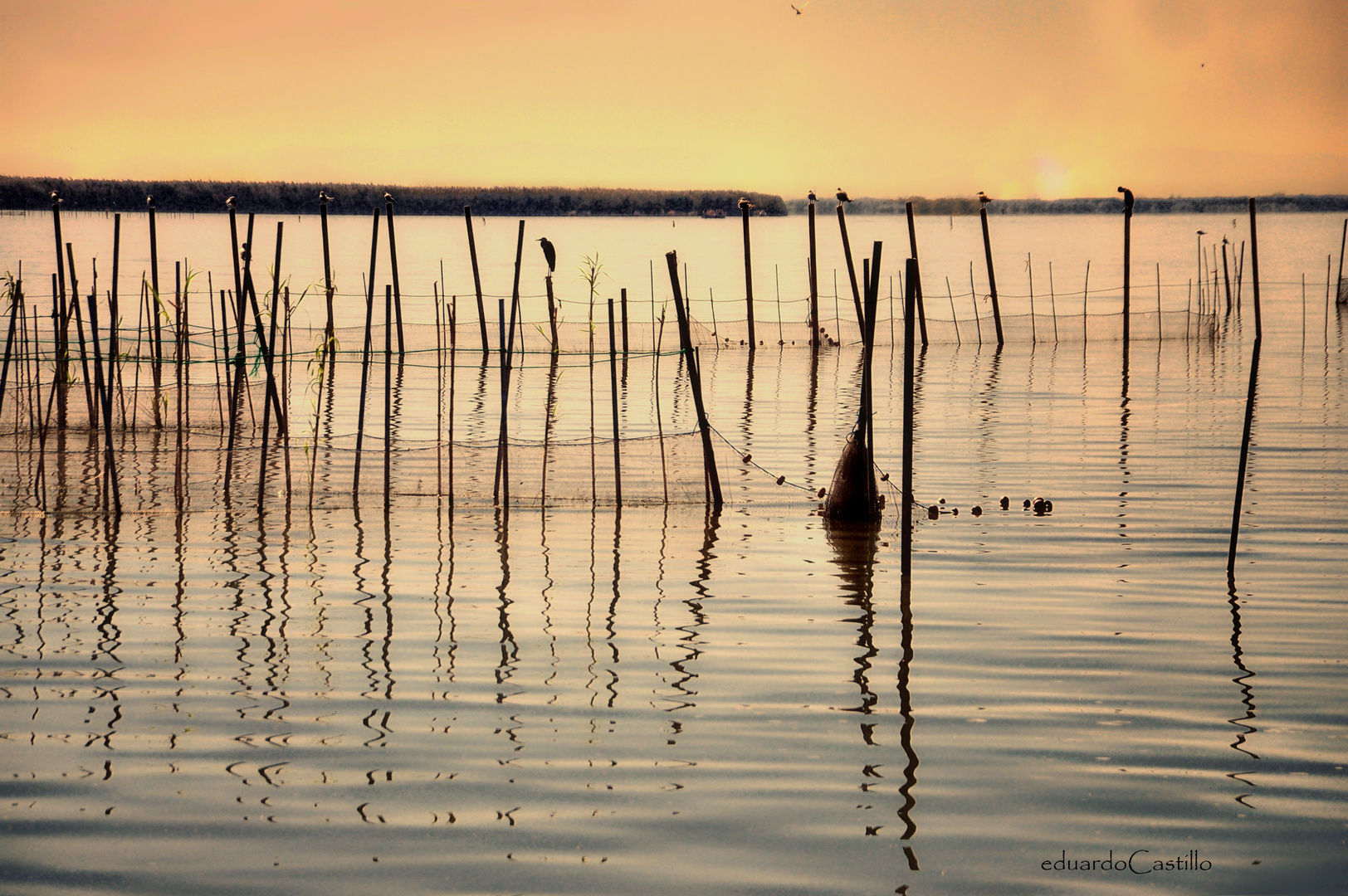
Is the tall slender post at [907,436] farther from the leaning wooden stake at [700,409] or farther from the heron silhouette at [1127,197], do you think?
the heron silhouette at [1127,197]

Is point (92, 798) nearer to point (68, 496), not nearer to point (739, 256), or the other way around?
point (68, 496)

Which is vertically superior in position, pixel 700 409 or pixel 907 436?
pixel 700 409

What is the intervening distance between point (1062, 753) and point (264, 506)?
6242mm

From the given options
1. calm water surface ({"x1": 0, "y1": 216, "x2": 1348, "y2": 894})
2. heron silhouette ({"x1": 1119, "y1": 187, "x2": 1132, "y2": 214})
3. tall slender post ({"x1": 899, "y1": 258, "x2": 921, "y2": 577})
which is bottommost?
calm water surface ({"x1": 0, "y1": 216, "x2": 1348, "y2": 894})

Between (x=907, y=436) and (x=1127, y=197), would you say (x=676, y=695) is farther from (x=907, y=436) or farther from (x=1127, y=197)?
(x=1127, y=197)

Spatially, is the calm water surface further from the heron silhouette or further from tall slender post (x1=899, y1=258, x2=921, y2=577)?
the heron silhouette

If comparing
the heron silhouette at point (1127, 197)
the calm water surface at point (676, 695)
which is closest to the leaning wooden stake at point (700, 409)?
the calm water surface at point (676, 695)

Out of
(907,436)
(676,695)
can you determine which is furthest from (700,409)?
(676,695)

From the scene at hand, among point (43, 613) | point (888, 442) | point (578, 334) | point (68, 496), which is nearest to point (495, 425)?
point (888, 442)

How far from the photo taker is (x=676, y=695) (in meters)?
5.41

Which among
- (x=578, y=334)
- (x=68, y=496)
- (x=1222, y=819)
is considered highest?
(x=578, y=334)

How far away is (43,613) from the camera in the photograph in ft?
21.3

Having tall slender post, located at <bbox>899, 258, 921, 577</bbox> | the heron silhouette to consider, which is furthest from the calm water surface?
the heron silhouette

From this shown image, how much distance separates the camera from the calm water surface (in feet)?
13.0
